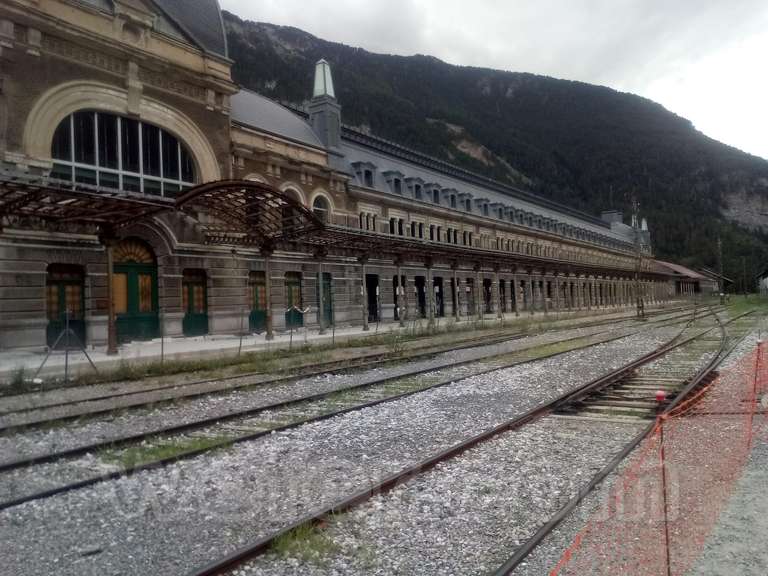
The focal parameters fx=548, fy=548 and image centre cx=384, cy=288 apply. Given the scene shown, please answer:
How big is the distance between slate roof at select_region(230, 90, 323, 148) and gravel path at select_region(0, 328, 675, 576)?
24253mm

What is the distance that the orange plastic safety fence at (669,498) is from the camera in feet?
14.1

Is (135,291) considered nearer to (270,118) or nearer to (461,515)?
(270,118)

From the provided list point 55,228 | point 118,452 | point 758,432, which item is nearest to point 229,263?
point 55,228

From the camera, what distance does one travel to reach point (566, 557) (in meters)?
4.14

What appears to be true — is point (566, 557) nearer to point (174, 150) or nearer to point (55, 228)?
point (55, 228)

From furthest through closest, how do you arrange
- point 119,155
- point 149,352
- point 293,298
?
point 293,298
point 119,155
point 149,352

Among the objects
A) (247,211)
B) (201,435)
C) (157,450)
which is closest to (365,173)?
(247,211)

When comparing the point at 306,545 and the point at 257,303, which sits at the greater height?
the point at 257,303

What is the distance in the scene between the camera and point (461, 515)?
5328 mm

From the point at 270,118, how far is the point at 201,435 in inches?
1140

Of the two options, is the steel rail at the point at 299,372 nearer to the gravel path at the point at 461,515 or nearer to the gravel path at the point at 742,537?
the gravel path at the point at 461,515

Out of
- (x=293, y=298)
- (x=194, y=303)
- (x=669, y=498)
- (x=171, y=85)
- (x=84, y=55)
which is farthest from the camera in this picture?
(x=293, y=298)

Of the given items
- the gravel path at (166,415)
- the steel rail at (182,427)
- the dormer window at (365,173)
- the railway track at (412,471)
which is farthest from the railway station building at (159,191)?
the railway track at (412,471)

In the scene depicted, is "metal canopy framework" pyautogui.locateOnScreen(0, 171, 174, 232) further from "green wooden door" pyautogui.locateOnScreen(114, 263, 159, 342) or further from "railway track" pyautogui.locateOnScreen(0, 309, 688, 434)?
"railway track" pyautogui.locateOnScreen(0, 309, 688, 434)
